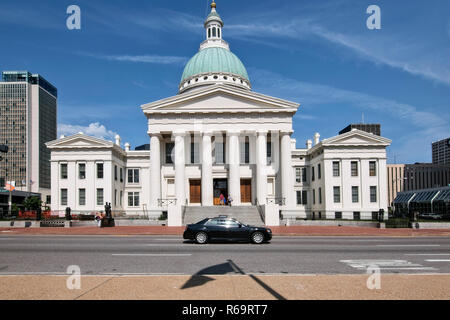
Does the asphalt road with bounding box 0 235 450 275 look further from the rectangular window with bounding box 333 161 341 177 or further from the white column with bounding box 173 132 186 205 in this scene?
the rectangular window with bounding box 333 161 341 177

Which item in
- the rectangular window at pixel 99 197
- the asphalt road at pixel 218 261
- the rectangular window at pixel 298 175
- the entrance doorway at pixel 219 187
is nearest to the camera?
the asphalt road at pixel 218 261

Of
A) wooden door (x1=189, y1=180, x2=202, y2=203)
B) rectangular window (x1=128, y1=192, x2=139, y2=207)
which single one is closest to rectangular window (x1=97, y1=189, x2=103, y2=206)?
rectangular window (x1=128, y1=192, x2=139, y2=207)

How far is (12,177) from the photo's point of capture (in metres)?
143

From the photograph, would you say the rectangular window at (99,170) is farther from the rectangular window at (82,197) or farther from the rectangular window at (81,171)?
the rectangular window at (82,197)

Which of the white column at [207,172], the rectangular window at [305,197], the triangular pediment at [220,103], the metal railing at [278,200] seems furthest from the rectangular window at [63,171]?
the rectangular window at [305,197]

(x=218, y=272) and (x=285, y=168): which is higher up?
(x=285, y=168)

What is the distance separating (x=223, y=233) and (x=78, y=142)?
41191 mm

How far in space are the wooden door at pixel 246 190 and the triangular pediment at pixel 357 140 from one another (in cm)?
1314

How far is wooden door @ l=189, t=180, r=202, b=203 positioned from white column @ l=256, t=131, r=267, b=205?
7412 millimetres

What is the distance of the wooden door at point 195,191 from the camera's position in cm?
4734

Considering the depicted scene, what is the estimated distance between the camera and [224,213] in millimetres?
38812

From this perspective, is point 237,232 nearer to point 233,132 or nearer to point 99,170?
point 233,132

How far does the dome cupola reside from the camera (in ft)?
197

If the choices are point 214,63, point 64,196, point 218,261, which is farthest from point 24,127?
point 218,261
